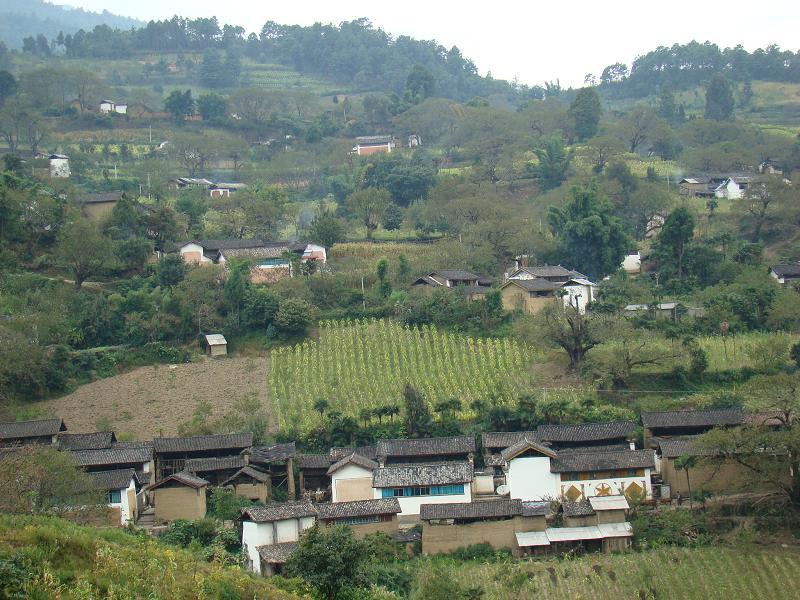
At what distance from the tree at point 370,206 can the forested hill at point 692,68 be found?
129ft

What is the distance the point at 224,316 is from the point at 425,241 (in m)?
11.6

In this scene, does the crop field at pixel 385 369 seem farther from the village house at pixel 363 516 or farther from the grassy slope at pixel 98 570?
the grassy slope at pixel 98 570

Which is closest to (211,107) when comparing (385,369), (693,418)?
(385,369)

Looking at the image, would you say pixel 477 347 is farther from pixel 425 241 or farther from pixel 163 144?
pixel 163 144

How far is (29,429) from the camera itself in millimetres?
29875

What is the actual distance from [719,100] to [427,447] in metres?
45.8

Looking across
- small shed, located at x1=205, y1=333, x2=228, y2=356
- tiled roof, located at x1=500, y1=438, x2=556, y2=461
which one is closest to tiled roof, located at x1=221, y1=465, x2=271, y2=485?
tiled roof, located at x1=500, y1=438, x2=556, y2=461

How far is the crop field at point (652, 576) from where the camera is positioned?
2278 centimetres

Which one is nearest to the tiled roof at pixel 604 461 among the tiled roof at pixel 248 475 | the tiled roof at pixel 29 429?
the tiled roof at pixel 248 475

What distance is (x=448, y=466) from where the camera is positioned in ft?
92.1

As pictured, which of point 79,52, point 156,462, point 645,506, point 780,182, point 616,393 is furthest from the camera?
point 79,52

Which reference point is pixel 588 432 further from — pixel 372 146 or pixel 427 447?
pixel 372 146

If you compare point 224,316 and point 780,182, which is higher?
point 780,182

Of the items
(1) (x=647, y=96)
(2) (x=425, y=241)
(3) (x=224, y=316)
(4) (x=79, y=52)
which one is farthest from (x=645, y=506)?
(4) (x=79, y=52)
